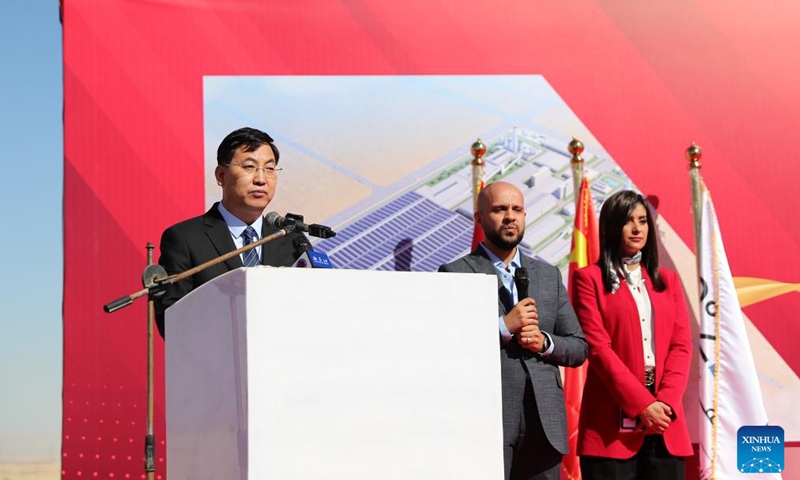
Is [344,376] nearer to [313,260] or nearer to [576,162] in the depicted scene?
[313,260]

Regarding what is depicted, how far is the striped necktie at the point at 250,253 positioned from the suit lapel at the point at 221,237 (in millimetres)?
20

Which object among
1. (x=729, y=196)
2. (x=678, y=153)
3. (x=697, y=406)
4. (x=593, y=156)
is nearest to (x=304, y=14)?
(x=593, y=156)

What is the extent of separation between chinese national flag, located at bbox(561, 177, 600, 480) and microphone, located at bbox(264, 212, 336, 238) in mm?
1845

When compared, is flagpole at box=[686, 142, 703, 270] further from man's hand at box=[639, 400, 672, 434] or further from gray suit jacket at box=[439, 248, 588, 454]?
gray suit jacket at box=[439, 248, 588, 454]

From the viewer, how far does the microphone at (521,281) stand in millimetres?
2557

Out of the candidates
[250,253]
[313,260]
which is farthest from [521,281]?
[313,260]

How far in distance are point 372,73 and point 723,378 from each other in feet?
5.87

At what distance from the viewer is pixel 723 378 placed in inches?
140

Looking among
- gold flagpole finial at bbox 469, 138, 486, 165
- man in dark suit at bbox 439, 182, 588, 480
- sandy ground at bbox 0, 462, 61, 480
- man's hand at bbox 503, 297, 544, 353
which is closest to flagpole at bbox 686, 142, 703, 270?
gold flagpole finial at bbox 469, 138, 486, 165

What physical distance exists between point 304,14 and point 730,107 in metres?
1.80

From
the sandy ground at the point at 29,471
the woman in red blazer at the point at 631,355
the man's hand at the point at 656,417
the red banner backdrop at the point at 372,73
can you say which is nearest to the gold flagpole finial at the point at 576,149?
the red banner backdrop at the point at 372,73

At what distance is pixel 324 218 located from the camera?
3.72 metres

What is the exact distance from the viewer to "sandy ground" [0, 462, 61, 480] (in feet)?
33.4

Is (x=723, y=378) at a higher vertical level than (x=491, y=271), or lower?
lower
